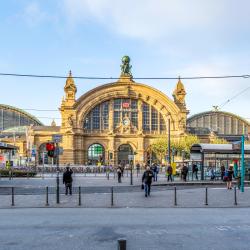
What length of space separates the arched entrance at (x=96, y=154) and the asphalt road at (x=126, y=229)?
63.5 meters

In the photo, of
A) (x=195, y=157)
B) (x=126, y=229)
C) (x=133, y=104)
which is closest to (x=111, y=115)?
(x=133, y=104)

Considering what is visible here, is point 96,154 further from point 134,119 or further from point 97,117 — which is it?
point 134,119

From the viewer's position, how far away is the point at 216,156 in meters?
40.6

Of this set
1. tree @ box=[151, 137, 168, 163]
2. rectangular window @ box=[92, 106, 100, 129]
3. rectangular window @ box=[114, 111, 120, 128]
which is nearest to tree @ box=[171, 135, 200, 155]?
tree @ box=[151, 137, 168, 163]

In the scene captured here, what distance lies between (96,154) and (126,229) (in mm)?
69136

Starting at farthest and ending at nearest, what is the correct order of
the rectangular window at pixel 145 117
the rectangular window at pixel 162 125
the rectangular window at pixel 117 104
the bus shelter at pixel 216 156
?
the rectangular window at pixel 162 125, the rectangular window at pixel 145 117, the rectangular window at pixel 117 104, the bus shelter at pixel 216 156

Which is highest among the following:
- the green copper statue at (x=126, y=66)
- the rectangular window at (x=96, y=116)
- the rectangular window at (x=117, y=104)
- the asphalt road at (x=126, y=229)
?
the green copper statue at (x=126, y=66)

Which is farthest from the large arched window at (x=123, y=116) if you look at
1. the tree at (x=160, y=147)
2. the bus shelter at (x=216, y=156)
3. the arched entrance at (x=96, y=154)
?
the bus shelter at (x=216, y=156)

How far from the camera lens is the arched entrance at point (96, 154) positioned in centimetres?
8070

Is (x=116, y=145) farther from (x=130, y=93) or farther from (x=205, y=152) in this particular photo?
(x=205, y=152)

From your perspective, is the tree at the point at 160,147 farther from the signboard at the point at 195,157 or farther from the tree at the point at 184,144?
the signboard at the point at 195,157

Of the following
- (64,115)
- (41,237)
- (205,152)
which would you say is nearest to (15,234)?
(41,237)

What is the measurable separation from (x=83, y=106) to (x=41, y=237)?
68.1m

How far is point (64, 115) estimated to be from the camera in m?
78.1
